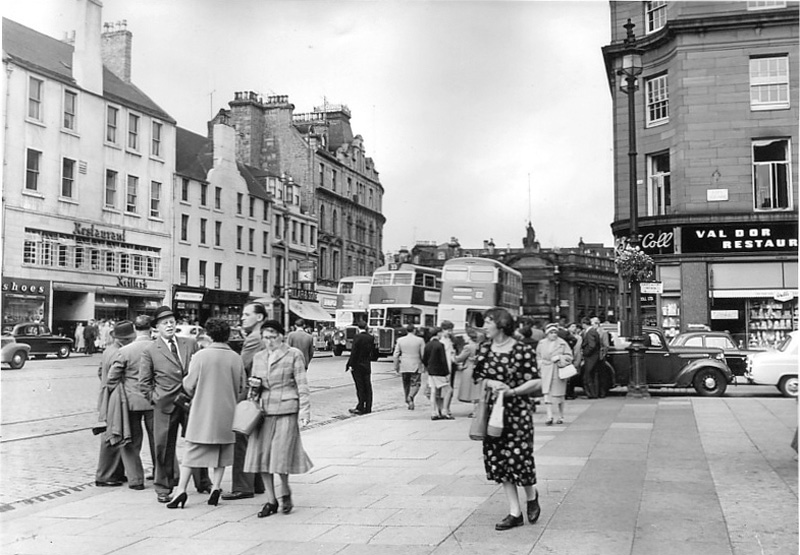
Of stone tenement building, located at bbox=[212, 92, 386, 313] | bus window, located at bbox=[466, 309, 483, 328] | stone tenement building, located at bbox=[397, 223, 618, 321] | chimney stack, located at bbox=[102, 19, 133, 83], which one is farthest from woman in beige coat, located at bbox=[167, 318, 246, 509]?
stone tenement building, located at bbox=[397, 223, 618, 321]

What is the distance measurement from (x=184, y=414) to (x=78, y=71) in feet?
16.6

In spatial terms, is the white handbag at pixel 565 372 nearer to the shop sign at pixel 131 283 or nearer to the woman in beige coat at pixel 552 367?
the woman in beige coat at pixel 552 367

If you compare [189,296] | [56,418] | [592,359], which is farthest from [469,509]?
[592,359]

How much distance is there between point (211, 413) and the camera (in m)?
7.63

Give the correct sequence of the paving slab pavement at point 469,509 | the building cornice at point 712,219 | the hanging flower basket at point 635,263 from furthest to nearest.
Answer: the hanging flower basket at point 635,263
the building cornice at point 712,219
the paving slab pavement at point 469,509

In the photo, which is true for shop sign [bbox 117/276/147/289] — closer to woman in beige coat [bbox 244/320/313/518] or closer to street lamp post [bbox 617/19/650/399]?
woman in beige coat [bbox 244/320/313/518]

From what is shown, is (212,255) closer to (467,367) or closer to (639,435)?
(467,367)

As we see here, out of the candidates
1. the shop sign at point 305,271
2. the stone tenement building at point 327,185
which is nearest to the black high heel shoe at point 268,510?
the stone tenement building at point 327,185

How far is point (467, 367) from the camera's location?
15.2 meters

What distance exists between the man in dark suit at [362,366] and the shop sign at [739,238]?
7128 mm

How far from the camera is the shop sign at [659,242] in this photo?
19741 millimetres

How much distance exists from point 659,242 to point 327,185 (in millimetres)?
19007

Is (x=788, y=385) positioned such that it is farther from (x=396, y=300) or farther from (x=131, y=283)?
(x=396, y=300)

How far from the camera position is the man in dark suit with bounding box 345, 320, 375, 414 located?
15.8 meters
